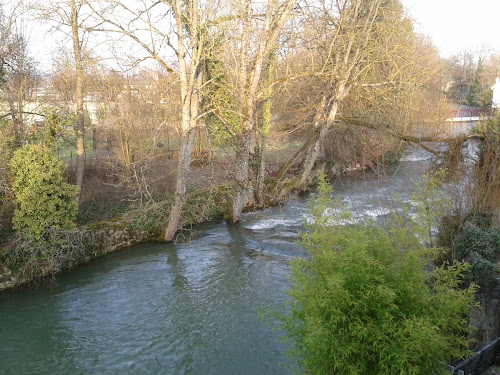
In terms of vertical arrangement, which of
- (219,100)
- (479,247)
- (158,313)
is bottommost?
(158,313)

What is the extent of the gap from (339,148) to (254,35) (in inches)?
383

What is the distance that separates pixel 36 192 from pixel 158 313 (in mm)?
4957

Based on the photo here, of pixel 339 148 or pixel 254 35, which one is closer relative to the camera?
pixel 254 35

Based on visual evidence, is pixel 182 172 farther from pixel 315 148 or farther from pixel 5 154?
pixel 315 148

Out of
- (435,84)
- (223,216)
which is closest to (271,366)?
(223,216)

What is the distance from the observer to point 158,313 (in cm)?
941

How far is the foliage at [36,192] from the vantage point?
1090cm

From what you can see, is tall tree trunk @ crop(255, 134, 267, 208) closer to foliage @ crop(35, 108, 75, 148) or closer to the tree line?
the tree line

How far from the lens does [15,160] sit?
35.9ft

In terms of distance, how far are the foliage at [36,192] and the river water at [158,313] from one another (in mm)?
1668

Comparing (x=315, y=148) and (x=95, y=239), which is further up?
(x=315, y=148)

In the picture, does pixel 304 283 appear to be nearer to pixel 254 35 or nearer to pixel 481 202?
pixel 481 202

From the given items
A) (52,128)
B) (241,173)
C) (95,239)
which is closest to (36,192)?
(52,128)

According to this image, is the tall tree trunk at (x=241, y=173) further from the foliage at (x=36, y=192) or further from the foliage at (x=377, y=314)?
the foliage at (x=377, y=314)
